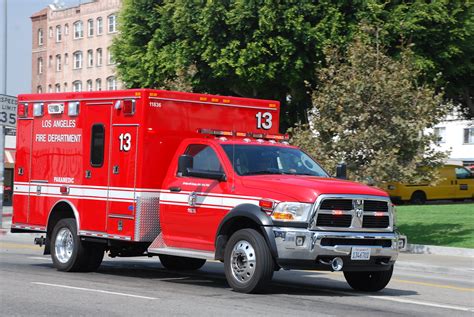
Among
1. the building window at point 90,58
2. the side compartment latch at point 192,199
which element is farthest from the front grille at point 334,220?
the building window at point 90,58

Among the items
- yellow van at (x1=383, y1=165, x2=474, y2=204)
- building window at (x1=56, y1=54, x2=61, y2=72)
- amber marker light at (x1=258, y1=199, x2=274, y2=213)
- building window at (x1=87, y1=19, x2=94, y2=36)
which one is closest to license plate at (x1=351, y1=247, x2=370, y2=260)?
amber marker light at (x1=258, y1=199, x2=274, y2=213)

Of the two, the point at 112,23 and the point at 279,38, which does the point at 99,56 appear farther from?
the point at 279,38

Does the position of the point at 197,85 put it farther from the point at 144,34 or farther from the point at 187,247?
the point at 187,247

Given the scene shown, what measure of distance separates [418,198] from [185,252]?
103ft

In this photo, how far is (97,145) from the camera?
50.3 ft

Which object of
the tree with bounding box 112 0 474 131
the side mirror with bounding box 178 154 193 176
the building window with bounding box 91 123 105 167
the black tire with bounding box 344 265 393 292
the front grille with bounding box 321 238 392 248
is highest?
the tree with bounding box 112 0 474 131

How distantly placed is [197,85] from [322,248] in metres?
28.3

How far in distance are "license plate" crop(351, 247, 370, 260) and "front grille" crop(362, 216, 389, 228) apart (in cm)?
34

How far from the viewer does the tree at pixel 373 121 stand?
75.6 ft

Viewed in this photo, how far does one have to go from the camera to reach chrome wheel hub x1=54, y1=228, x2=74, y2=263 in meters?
15.7

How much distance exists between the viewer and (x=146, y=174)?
14289 millimetres

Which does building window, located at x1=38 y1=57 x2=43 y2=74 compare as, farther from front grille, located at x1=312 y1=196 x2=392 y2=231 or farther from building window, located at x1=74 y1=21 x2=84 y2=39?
front grille, located at x1=312 y1=196 x2=392 y2=231

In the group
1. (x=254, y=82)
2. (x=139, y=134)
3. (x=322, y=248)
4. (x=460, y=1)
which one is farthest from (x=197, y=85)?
(x=322, y=248)

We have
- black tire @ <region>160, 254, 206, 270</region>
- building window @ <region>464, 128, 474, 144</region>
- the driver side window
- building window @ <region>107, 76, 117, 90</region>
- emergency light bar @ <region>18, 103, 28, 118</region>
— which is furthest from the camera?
building window @ <region>107, 76, 117, 90</region>
